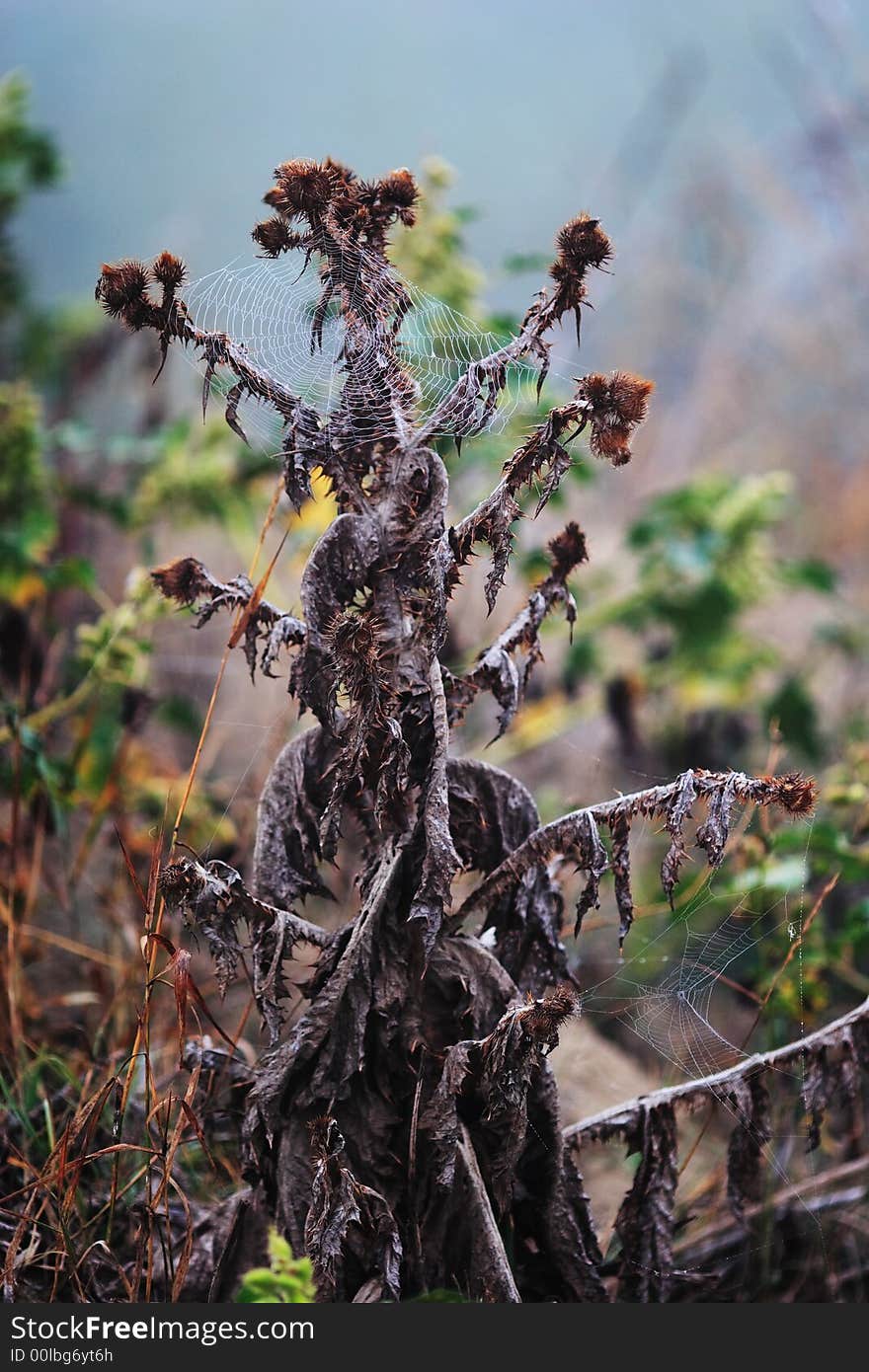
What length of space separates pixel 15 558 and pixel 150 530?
49cm

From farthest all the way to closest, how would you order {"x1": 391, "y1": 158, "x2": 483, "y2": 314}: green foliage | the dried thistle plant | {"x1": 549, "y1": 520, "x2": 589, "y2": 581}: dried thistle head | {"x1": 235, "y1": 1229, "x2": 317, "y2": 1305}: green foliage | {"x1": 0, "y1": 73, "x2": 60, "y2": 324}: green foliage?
1. {"x1": 0, "y1": 73, "x2": 60, "y2": 324}: green foliage
2. {"x1": 391, "y1": 158, "x2": 483, "y2": 314}: green foliage
3. {"x1": 549, "y1": 520, "x2": 589, "y2": 581}: dried thistle head
4. the dried thistle plant
5. {"x1": 235, "y1": 1229, "x2": 317, "y2": 1305}: green foliage

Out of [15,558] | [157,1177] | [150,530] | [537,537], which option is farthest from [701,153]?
[157,1177]

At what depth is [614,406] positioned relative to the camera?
0.74 m

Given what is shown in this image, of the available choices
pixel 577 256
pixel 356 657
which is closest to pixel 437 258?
pixel 577 256

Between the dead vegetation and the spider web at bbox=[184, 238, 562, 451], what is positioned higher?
the spider web at bbox=[184, 238, 562, 451]

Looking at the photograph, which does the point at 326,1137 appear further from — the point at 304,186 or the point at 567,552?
the point at 304,186

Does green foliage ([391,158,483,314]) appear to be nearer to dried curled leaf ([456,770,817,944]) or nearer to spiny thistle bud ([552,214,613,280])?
spiny thistle bud ([552,214,613,280])

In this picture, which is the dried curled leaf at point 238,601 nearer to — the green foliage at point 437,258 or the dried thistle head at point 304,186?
the dried thistle head at point 304,186

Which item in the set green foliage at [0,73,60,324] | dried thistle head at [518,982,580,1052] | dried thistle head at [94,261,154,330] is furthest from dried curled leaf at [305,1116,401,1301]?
green foliage at [0,73,60,324]

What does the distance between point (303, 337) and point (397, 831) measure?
366 millimetres

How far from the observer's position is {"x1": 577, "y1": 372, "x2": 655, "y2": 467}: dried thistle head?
2.41 feet

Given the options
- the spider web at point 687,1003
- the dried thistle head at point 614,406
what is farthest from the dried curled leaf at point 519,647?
the spider web at point 687,1003

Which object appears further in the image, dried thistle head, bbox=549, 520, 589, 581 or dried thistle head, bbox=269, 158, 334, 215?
dried thistle head, bbox=549, 520, 589, 581

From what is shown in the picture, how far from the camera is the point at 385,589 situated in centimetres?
79
